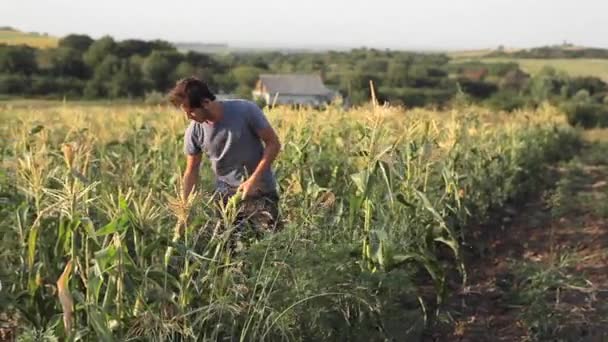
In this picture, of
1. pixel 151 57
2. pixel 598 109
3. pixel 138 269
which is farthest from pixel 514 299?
pixel 151 57

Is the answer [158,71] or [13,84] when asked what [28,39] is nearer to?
[13,84]

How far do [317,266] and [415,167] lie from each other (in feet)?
7.98

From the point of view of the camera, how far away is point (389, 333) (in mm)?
3619

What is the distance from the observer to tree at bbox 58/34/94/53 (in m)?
36.9

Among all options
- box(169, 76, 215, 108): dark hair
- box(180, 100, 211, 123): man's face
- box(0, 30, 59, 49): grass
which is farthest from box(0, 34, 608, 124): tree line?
box(169, 76, 215, 108): dark hair

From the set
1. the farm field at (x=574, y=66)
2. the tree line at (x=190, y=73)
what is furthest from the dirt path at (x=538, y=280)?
the farm field at (x=574, y=66)

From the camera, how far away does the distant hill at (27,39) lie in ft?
73.2

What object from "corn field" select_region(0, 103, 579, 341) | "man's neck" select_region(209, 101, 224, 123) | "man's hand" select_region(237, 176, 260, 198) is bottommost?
"corn field" select_region(0, 103, 579, 341)

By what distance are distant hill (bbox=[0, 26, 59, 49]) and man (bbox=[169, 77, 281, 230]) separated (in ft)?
61.7

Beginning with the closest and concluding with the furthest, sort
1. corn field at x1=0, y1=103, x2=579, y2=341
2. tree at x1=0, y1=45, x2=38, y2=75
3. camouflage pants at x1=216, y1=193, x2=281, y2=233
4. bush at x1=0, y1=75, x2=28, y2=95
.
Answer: corn field at x1=0, y1=103, x2=579, y2=341 → camouflage pants at x1=216, y1=193, x2=281, y2=233 → bush at x1=0, y1=75, x2=28, y2=95 → tree at x1=0, y1=45, x2=38, y2=75

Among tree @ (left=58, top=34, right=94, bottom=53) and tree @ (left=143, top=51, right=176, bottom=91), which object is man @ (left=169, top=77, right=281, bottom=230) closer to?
tree @ (left=143, top=51, right=176, bottom=91)

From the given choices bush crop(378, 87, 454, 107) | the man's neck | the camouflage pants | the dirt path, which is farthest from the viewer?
bush crop(378, 87, 454, 107)

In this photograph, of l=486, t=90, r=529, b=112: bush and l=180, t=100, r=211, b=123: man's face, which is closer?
l=180, t=100, r=211, b=123: man's face

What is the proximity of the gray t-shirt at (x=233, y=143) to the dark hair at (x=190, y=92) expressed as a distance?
0.27 m
